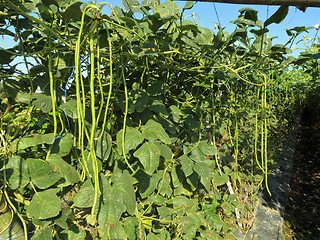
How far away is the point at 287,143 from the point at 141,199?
5530 millimetres

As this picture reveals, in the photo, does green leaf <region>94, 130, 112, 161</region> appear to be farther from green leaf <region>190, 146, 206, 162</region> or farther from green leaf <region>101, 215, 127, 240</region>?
green leaf <region>190, 146, 206, 162</region>

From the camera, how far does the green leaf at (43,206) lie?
95 cm

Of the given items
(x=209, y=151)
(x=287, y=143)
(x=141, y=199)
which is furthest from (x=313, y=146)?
(x=141, y=199)

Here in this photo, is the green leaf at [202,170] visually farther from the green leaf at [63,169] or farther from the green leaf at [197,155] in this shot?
the green leaf at [63,169]

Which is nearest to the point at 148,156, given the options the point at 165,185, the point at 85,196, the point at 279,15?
the point at 85,196

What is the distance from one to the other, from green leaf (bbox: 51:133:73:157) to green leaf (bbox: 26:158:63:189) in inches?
3.3

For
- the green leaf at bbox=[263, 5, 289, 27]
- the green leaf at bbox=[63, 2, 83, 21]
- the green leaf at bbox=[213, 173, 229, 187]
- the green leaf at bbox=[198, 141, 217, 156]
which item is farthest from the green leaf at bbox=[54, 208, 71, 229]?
the green leaf at bbox=[213, 173, 229, 187]

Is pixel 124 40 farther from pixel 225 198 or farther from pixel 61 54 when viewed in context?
pixel 225 198

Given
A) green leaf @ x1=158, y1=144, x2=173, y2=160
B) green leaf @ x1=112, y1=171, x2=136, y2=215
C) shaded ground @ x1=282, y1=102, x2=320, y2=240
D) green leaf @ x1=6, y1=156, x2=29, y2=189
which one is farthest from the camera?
shaded ground @ x1=282, y1=102, x2=320, y2=240

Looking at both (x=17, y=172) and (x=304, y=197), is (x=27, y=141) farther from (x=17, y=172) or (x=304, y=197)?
(x=304, y=197)

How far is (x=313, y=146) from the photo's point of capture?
6801 millimetres

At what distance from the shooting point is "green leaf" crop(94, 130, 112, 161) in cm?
114

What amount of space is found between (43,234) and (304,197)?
406cm

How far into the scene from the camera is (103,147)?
1.16 m
